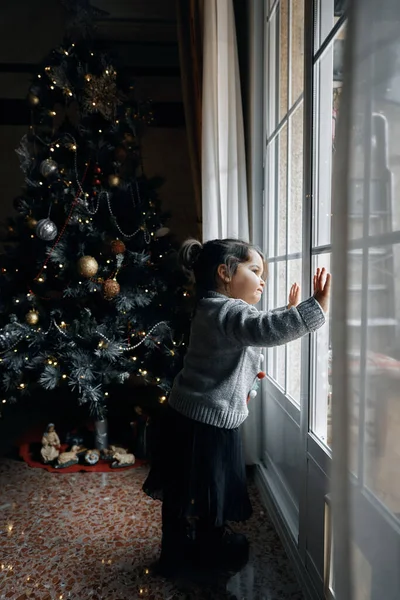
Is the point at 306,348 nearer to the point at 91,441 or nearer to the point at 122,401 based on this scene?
the point at 91,441

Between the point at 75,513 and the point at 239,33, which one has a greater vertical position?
the point at 239,33

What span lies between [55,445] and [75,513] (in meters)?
0.61

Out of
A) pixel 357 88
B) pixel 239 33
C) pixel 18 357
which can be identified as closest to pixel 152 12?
pixel 239 33

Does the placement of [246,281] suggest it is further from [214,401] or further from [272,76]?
[272,76]

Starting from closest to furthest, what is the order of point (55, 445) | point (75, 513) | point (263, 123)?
point (75, 513), point (263, 123), point (55, 445)

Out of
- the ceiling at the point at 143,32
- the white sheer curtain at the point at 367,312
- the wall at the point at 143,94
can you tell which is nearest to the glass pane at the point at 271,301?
the white sheer curtain at the point at 367,312

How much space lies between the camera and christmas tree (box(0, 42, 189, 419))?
2.33 metres

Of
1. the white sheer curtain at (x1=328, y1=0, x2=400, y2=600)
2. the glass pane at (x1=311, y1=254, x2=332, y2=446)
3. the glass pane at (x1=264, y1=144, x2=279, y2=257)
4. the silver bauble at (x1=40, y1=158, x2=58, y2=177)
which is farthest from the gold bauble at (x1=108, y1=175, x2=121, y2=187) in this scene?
the white sheer curtain at (x1=328, y1=0, x2=400, y2=600)

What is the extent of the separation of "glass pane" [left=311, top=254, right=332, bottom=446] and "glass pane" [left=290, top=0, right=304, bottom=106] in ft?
2.49

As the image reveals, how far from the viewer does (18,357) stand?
2330 millimetres

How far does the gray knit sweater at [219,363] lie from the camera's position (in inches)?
50.7

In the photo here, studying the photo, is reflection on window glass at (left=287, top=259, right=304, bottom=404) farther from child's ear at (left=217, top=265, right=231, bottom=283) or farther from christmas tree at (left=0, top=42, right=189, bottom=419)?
christmas tree at (left=0, top=42, right=189, bottom=419)

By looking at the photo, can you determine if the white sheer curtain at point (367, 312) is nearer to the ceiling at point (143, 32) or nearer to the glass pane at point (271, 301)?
the glass pane at point (271, 301)

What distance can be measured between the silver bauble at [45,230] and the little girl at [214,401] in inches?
42.7
